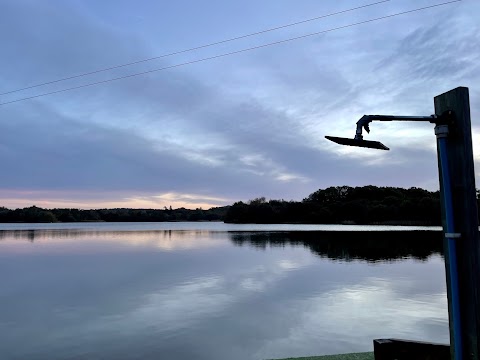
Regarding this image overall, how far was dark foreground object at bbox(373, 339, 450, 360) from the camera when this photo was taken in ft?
10.7

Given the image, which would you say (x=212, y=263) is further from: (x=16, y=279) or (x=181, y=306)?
(x=181, y=306)

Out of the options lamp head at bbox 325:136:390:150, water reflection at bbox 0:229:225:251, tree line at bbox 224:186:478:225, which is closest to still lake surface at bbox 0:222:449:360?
lamp head at bbox 325:136:390:150

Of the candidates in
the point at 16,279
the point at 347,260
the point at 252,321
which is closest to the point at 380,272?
the point at 347,260

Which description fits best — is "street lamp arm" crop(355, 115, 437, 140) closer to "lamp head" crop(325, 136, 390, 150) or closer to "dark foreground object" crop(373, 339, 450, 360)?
"lamp head" crop(325, 136, 390, 150)

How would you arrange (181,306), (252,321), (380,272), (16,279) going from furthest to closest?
(380,272)
(16,279)
(181,306)
(252,321)

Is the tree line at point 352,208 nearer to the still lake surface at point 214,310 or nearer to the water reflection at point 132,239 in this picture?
the water reflection at point 132,239

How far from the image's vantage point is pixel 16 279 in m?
16.8

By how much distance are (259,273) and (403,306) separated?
7901 millimetres

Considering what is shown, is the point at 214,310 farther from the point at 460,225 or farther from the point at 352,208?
the point at 352,208

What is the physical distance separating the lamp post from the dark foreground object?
109 cm

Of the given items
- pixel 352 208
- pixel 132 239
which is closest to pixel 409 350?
pixel 132 239

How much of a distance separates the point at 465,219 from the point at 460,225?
0.04m

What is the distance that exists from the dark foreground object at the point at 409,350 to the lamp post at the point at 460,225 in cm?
109

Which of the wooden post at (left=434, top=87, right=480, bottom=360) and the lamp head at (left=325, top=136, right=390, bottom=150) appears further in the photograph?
the lamp head at (left=325, top=136, right=390, bottom=150)
